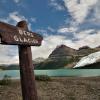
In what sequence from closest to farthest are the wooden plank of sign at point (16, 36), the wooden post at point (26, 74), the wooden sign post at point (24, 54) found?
the wooden plank of sign at point (16, 36)
the wooden sign post at point (24, 54)
the wooden post at point (26, 74)

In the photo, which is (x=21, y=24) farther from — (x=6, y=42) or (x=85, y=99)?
(x=85, y=99)

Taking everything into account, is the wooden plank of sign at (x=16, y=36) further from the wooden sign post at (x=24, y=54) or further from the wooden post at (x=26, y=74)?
the wooden post at (x=26, y=74)

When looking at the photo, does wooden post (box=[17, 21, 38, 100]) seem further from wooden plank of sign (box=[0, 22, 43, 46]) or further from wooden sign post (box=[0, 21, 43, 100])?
wooden plank of sign (box=[0, 22, 43, 46])

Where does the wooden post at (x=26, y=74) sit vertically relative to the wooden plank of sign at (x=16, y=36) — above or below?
below

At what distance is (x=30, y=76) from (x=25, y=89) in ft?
1.42

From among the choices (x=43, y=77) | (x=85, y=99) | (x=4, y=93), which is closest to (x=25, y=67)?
(x=85, y=99)

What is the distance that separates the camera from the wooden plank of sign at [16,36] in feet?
26.8

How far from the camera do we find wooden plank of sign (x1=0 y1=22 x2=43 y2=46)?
817 centimetres

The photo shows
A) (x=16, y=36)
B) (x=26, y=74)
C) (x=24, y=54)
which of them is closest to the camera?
(x=16, y=36)

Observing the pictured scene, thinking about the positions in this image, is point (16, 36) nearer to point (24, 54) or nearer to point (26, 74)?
point (24, 54)

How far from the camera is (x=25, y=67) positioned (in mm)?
8953

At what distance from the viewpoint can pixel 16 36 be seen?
8789 millimetres

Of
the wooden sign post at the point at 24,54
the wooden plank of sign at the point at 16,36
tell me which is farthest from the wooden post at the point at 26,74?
the wooden plank of sign at the point at 16,36

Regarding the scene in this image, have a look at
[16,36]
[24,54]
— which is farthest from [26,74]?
[16,36]
